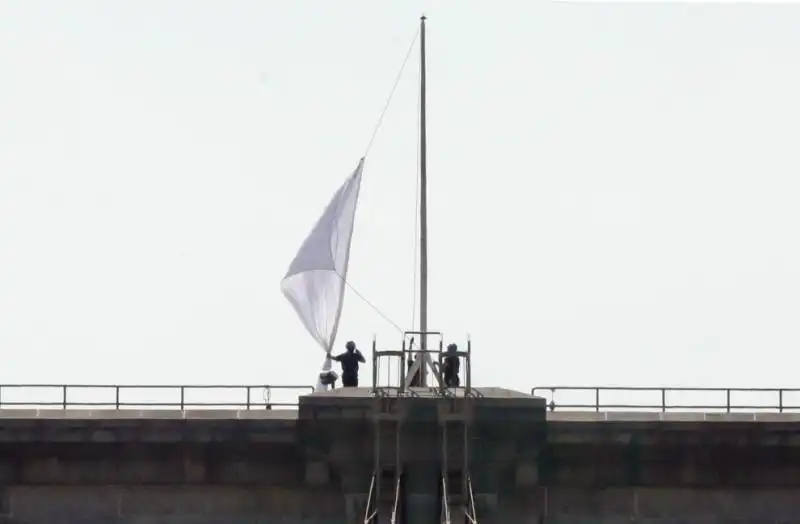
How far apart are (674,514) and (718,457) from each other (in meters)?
1.50

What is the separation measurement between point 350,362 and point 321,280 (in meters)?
2.54

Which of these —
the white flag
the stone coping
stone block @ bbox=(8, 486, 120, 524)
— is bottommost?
stone block @ bbox=(8, 486, 120, 524)

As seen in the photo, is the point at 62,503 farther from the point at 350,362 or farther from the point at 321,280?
the point at 321,280

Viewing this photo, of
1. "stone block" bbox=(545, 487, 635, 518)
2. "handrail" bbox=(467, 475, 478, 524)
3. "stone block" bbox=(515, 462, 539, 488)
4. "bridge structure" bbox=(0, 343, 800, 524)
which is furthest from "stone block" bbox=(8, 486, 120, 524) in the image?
"stone block" bbox=(545, 487, 635, 518)

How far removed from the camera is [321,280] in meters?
29.4

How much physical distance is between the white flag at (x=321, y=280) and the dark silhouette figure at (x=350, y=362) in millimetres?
931

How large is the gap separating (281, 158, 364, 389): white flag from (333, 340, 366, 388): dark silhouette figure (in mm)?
931

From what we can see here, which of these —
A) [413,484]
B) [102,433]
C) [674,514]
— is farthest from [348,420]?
[674,514]

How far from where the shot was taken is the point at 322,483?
24.7m

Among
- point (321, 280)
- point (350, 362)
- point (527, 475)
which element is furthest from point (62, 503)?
point (527, 475)

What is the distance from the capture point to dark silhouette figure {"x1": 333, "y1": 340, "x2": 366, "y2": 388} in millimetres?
27828

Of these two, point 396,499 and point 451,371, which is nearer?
point 396,499

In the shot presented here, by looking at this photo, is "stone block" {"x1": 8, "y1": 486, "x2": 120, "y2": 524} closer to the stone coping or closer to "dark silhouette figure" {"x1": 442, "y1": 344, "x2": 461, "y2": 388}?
the stone coping

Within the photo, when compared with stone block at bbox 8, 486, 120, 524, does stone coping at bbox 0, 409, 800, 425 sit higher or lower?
higher
